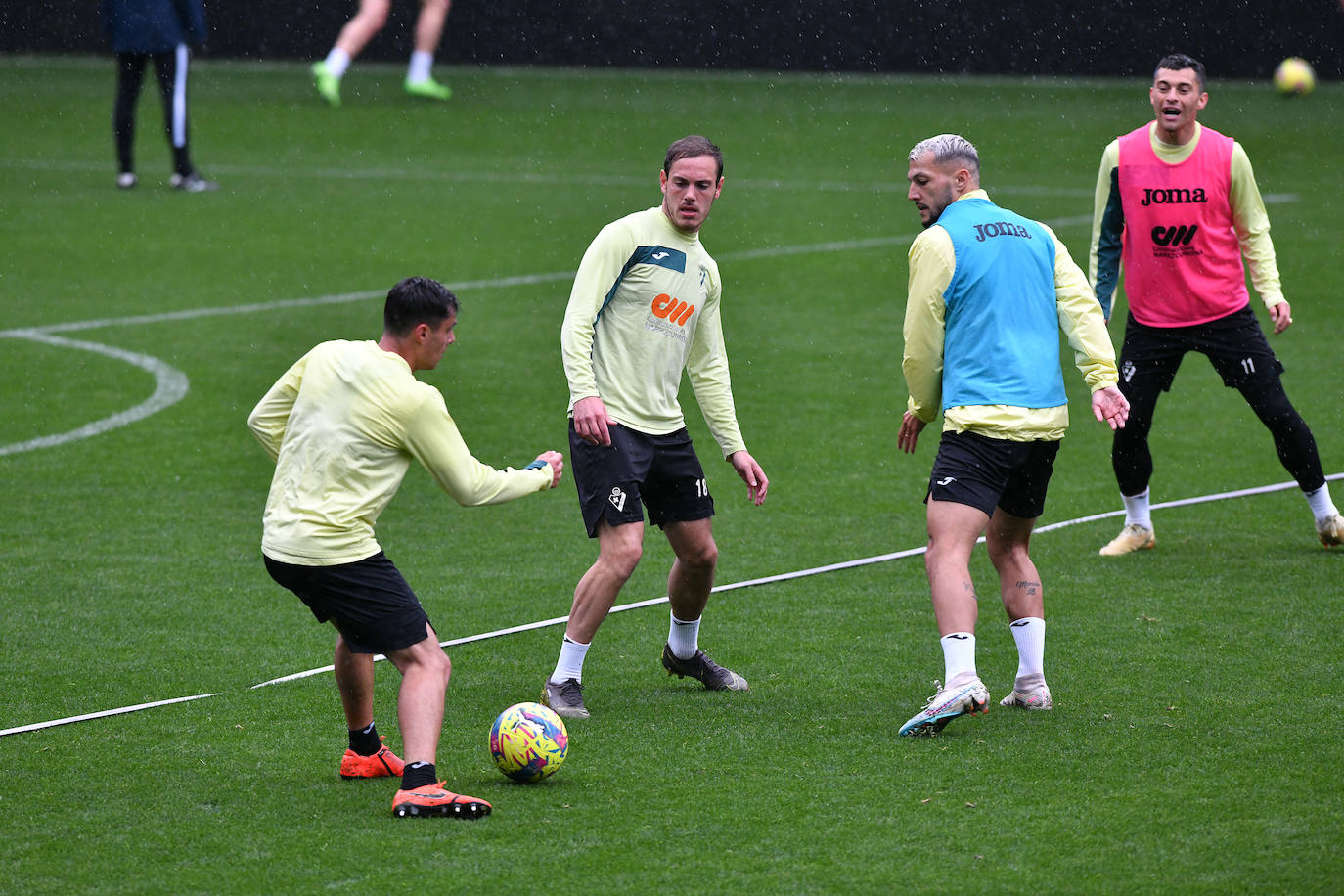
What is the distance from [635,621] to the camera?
25.6 feet

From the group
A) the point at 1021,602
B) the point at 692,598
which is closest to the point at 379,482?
the point at 692,598

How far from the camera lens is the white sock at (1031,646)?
638 centimetres

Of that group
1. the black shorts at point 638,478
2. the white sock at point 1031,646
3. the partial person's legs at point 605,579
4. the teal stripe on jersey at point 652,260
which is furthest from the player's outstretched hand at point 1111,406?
the partial person's legs at point 605,579

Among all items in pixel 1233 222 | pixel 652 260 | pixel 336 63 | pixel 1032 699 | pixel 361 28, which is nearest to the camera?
pixel 1032 699

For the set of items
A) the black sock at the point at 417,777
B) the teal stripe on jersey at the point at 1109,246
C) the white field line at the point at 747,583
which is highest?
the teal stripe on jersey at the point at 1109,246

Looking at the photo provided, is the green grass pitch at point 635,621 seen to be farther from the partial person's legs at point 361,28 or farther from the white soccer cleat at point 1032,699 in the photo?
the partial person's legs at point 361,28

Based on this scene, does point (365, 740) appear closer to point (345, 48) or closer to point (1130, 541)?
point (1130, 541)

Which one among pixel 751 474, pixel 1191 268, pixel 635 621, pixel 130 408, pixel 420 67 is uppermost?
pixel 1191 268

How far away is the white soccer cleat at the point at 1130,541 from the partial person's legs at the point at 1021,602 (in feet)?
7.38

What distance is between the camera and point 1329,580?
8000mm

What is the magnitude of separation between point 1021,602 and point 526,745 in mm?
1954

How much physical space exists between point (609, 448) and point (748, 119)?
20.0 metres

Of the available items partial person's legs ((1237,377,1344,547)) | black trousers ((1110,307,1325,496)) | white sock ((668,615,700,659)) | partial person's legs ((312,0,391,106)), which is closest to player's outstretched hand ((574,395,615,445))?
white sock ((668,615,700,659))

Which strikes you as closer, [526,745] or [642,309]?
[526,745]
